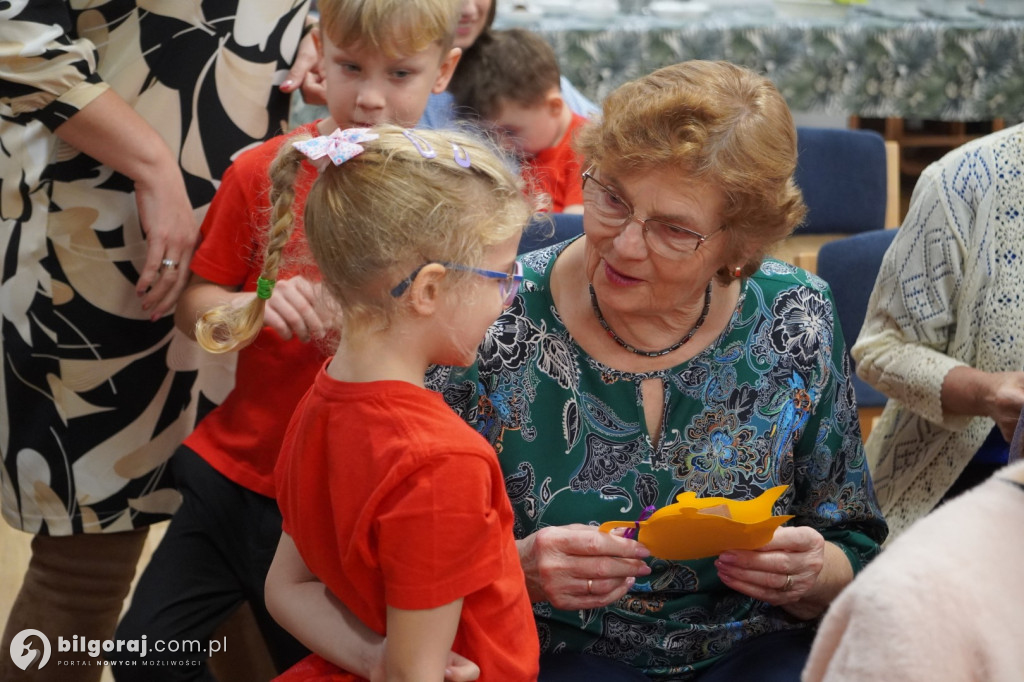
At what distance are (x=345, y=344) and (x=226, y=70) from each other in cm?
96

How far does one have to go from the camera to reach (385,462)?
1.22 meters

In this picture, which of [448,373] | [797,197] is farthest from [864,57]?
[448,373]

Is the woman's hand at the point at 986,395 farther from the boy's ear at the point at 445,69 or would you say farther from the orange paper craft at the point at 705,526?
the boy's ear at the point at 445,69

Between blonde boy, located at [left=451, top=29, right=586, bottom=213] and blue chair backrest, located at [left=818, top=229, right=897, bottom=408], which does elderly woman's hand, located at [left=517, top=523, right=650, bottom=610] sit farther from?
blonde boy, located at [left=451, top=29, right=586, bottom=213]

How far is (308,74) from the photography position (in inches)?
88.8

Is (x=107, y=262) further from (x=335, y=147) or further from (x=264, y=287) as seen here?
(x=335, y=147)

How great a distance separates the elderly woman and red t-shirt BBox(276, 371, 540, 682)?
8.5 inches

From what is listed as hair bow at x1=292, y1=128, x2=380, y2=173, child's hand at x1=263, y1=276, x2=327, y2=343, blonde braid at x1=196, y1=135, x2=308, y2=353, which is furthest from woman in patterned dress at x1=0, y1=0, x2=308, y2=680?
hair bow at x1=292, y1=128, x2=380, y2=173

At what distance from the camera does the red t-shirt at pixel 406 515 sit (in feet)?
3.95

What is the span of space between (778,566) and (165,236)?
1206 millimetres

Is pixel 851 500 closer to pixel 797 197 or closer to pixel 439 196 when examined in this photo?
pixel 797 197

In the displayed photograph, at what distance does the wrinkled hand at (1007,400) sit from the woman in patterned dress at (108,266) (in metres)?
1.49

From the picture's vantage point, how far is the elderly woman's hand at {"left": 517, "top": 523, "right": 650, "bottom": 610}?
1461 mm

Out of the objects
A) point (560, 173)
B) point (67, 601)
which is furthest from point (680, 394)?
point (560, 173)
